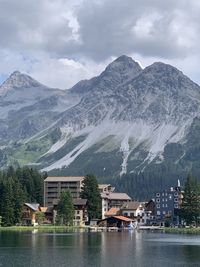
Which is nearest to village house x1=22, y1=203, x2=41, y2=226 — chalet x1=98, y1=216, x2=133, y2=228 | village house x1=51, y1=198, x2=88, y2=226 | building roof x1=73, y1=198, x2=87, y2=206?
village house x1=51, y1=198, x2=88, y2=226

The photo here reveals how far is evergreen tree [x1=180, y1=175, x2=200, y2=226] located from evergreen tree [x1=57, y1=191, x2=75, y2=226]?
32246mm

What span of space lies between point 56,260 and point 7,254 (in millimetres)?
9937

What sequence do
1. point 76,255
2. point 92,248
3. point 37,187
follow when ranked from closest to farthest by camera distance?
1. point 76,255
2. point 92,248
3. point 37,187

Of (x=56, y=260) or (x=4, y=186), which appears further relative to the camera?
(x=4, y=186)

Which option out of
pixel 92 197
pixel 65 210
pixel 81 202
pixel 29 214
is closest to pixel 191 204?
pixel 92 197

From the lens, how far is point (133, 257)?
75188 millimetres

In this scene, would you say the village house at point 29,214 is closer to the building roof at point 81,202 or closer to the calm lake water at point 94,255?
the building roof at point 81,202

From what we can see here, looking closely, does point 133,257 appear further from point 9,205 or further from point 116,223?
point 116,223

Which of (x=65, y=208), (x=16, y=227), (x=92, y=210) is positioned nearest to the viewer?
(x=16, y=227)

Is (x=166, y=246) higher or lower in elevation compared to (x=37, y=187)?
lower

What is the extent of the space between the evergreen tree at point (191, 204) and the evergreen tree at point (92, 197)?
28431mm

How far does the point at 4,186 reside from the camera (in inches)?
6442

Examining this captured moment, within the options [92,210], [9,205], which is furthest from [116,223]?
[9,205]

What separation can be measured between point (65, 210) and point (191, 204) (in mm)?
35914
